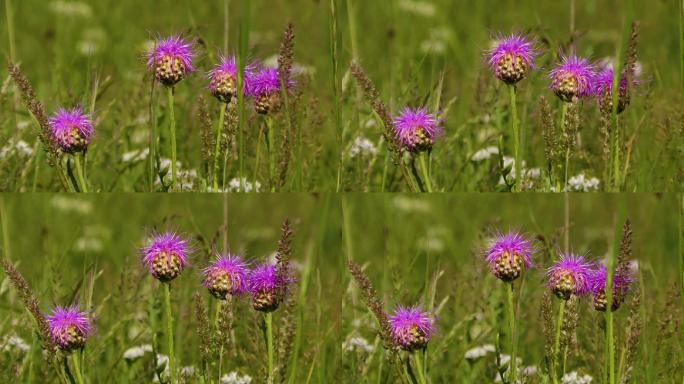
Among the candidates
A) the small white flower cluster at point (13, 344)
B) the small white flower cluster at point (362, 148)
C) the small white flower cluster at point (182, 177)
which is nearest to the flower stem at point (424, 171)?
the small white flower cluster at point (362, 148)

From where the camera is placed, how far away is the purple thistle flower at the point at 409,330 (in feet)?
9.08

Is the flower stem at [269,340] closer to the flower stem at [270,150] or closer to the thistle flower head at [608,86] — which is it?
the flower stem at [270,150]

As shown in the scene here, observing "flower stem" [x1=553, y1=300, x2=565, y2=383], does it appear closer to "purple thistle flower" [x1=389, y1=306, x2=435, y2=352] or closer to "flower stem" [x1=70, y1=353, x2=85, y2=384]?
"purple thistle flower" [x1=389, y1=306, x2=435, y2=352]

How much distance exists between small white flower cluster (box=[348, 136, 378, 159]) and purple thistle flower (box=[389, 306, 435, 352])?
0.42 metres

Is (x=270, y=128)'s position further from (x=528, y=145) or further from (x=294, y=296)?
(x=528, y=145)

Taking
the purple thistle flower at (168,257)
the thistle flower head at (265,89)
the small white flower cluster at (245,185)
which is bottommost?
the purple thistle flower at (168,257)

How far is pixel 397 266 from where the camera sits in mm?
2910

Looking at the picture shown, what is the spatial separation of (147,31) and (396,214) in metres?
0.81

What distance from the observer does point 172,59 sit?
2.88 metres

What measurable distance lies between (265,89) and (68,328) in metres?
0.77

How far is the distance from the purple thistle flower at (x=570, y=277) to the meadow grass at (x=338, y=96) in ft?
0.70

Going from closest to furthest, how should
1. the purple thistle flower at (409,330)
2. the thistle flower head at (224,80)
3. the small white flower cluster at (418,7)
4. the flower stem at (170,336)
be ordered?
the flower stem at (170,336) → the purple thistle flower at (409,330) → the thistle flower head at (224,80) → the small white flower cluster at (418,7)

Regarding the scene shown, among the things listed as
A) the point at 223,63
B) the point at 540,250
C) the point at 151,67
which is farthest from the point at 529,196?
the point at 151,67

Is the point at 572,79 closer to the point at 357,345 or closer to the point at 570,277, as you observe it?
the point at 570,277
